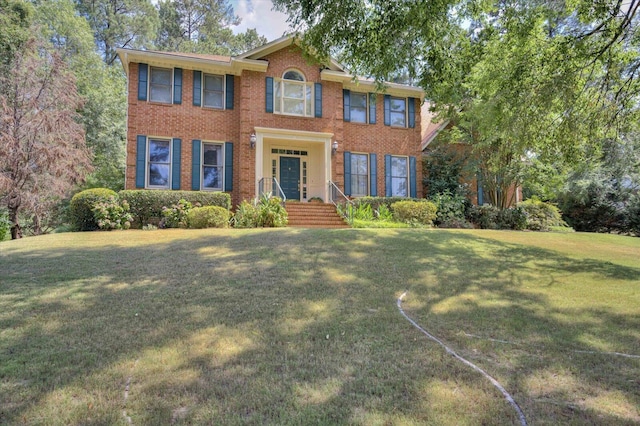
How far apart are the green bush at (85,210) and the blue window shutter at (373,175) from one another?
948cm

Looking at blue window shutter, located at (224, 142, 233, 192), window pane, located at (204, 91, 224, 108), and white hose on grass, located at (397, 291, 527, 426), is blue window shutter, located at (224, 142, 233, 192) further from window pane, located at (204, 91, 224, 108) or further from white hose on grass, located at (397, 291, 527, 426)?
white hose on grass, located at (397, 291, 527, 426)

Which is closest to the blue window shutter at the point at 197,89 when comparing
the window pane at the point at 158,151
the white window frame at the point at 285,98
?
the window pane at the point at 158,151

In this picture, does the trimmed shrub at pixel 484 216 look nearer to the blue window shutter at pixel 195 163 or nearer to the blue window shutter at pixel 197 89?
the blue window shutter at pixel 195 163

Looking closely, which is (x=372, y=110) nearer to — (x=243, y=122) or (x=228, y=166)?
(x=243, y=122)

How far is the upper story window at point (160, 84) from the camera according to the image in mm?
13352

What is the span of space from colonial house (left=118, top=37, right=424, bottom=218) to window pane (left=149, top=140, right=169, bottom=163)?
33 millimetres

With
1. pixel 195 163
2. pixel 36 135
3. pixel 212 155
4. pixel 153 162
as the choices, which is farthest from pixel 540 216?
pixel 36 135

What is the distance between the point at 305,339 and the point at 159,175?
11.7 metres

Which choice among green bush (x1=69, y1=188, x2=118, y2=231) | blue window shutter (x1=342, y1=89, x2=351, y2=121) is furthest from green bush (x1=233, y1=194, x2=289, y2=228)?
blue window shutter (x1=342, y1=89, x2=351, y2=121)

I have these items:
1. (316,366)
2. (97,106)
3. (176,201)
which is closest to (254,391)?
(316,366)

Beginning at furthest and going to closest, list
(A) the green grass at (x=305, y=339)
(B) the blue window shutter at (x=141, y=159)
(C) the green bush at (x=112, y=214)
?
(B) the blue window shutter at (x=141, y=159) < (C) the green bush at (x=112, y=214) < (A) the green grass at (x=305, y=339)

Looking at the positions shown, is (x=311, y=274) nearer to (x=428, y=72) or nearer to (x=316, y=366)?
(x=316, y=366)

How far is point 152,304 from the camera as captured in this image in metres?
4.09

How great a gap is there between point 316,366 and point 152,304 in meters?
2.25
